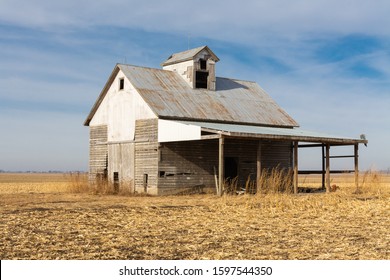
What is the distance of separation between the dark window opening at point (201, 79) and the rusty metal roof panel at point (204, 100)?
0.40 metres

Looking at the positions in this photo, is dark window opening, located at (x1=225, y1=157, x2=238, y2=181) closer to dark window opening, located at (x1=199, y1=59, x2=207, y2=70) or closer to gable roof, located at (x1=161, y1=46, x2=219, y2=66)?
dark window opening, located at (x1=199, y1=59, x2=207, y2=70)

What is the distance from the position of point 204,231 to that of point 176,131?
41.0 ft

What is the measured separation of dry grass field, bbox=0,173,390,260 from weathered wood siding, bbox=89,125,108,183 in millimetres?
11006

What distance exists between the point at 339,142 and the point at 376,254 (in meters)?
18.7

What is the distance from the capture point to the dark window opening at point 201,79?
30.4 metres

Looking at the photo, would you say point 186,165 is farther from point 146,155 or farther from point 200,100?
point 200,100

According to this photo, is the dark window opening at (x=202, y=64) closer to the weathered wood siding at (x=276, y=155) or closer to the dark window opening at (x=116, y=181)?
the weathered wood siding at (x=276, y=155)

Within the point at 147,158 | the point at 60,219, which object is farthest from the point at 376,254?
the point at 147,158

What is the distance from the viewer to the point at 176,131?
959 inches

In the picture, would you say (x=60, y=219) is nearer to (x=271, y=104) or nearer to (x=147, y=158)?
(x=147, y=158)

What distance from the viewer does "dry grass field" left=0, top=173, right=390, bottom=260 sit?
9.44 meters

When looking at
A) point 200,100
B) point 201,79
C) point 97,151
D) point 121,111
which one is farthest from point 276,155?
point 97,151

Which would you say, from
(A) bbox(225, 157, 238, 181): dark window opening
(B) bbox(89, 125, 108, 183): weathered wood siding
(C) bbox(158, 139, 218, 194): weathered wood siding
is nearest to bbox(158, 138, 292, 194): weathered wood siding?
(C) bbox(158, 139, 218, 194): weathered wood siding

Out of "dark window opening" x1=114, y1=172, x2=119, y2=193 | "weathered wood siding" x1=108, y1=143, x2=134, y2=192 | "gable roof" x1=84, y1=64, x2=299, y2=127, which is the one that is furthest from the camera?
"dark window opening" x1=114, y1=172, x2=119, y2=193
